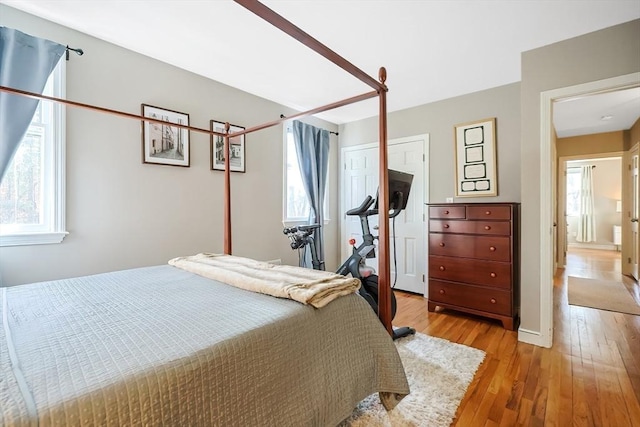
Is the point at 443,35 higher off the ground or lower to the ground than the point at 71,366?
higher

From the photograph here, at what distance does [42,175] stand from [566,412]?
353cm

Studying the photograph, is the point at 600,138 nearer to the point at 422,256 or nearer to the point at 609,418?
the point at 422,256

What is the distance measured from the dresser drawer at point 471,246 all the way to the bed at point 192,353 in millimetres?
1687

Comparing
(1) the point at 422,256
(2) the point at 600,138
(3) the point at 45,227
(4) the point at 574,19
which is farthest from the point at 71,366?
(2) the point at 600,138

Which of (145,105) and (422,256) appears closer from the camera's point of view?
(145,105)

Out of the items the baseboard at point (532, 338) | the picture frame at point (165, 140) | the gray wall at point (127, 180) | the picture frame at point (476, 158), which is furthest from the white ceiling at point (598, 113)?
the picture frame at point (165, 140)

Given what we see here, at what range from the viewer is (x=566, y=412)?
1538 mm

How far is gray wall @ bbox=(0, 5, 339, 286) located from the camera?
2076 millimetres

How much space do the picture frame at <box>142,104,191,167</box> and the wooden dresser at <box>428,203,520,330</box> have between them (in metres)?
2.53

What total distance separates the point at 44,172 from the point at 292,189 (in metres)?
2.40

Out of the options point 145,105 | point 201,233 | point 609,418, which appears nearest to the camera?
point 609,418

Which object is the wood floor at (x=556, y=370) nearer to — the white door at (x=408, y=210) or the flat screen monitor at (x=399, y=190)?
the white door at (x=408, y=210)

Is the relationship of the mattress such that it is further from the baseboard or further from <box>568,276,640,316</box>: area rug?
<box>568,276,640,316</box>: area rug

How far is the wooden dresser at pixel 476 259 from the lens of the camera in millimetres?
2617
